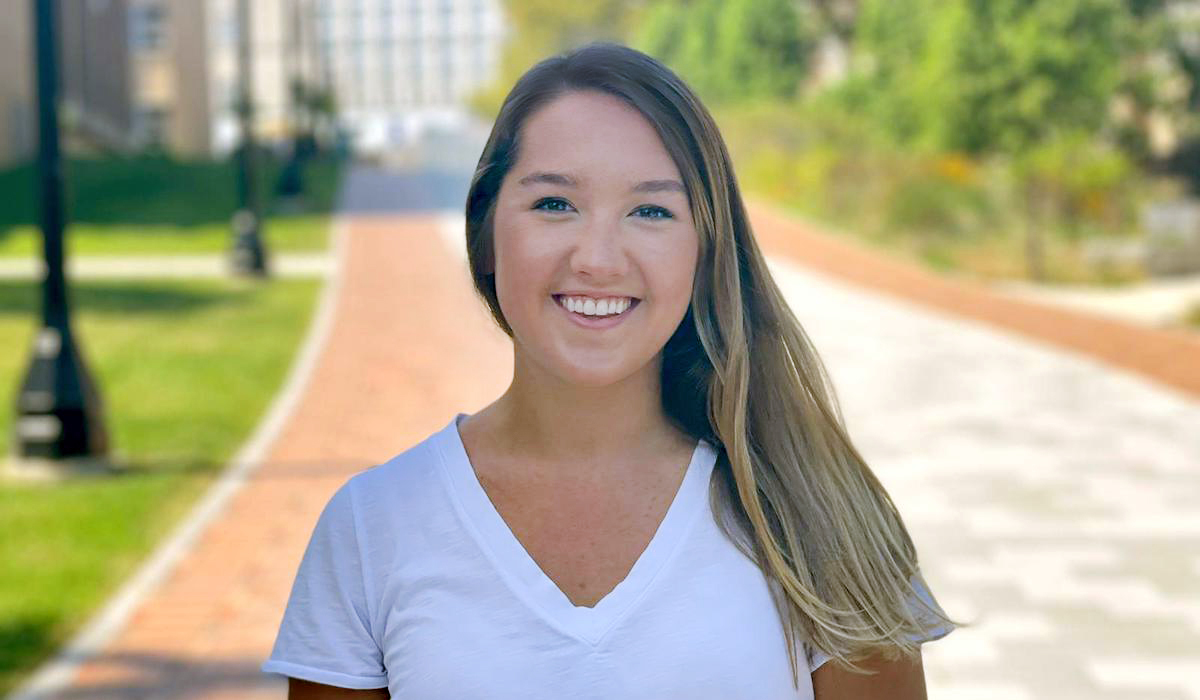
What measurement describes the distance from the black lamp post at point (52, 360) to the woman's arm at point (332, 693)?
8252 mm

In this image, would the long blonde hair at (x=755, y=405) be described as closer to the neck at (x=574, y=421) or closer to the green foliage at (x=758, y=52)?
the neck at (x=574, y=421)

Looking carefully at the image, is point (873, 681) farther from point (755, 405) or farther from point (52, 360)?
point (52, 360)

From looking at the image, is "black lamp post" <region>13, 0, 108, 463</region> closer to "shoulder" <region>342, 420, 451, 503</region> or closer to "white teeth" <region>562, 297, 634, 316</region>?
"shoulder" <region>342, 420, 451, 503</region>

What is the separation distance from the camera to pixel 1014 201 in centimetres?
2833

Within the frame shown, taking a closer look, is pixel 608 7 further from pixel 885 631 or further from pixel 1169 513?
pixel 885 631

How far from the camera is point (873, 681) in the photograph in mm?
1990

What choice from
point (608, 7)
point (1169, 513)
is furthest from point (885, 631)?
point (608, 7)

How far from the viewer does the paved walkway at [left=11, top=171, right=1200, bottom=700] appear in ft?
20.9

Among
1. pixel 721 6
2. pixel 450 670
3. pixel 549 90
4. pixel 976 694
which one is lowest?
pixel 976 694

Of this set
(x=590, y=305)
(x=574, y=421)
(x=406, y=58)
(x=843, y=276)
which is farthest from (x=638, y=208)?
(x=406, y=58)

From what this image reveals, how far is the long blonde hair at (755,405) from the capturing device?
6.26 feet

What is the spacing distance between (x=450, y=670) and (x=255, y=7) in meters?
83.0

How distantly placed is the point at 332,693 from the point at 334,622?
90 mm

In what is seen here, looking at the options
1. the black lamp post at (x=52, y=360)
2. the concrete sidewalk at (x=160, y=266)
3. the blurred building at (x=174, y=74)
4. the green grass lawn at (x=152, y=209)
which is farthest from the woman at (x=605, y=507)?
the blurred building at (x=174, y=74)
